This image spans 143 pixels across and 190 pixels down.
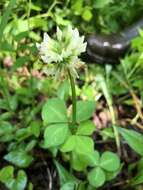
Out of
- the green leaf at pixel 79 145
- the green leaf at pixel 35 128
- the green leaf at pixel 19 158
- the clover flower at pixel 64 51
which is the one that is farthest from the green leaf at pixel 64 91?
the clover flower at pixel 64 51

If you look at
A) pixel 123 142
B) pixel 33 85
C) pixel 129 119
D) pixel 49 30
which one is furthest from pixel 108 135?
pixel 49 30

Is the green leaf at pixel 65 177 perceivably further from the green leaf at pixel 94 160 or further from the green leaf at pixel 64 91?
the green leaf at pixel 64 91

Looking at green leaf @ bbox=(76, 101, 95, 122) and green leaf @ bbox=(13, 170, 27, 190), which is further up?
green leaf @ bbox=(76, 101, 95, 122)

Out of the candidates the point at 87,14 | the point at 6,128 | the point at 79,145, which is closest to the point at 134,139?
the point at 79,145

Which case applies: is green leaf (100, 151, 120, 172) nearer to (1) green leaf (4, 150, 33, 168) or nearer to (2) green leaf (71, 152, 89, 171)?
(2) green leaf (71, 152, 89, 171)

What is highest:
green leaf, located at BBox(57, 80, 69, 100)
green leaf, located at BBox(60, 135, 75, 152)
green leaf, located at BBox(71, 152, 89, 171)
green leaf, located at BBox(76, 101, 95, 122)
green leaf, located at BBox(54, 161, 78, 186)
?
green leaf, located at BBox(57, 80, 69, 100)

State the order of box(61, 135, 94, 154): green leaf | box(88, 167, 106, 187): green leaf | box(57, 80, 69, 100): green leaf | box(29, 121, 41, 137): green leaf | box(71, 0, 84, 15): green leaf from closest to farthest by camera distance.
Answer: box(61, 135, 94, 154): green leaf → box(88, 167, 106, 187): green leaf → box(29, 121, 41, 137): green leaf → box(57, 80, 69, 100): green leaf → box(71, 0, 84, 15): green leaf

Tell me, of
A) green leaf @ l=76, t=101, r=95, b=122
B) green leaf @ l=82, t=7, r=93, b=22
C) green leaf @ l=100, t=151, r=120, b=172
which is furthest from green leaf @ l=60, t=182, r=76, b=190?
green leaf @ l=82, t=7, r=93, b=22
